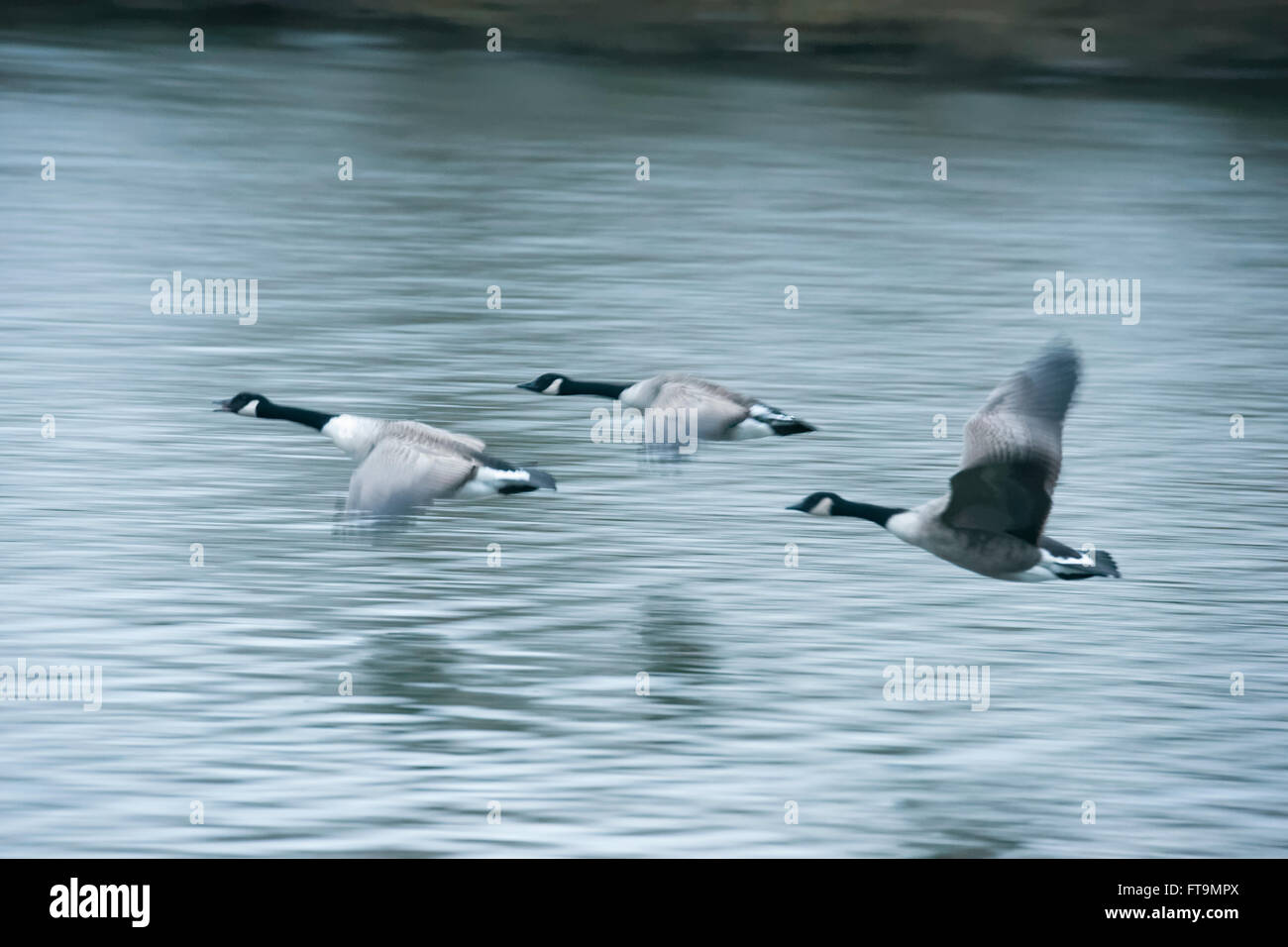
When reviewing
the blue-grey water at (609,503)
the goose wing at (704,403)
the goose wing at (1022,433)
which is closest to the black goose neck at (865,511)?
the blue-grey water at (609,503)

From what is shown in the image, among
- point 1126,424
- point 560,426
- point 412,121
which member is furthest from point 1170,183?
point 560,426

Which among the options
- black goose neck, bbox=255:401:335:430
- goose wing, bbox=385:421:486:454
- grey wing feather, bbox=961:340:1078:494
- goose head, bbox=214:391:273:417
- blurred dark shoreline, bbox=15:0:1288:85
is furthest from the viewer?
blurred dark shoreline, bbox=15:0:1288:85

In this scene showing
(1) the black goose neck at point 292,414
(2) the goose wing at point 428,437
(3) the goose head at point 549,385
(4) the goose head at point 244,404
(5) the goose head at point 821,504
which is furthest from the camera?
(3) the goose head at point 549,385

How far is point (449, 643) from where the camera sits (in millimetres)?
12656

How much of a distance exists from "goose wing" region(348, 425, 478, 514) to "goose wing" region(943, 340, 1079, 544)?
9.37ft

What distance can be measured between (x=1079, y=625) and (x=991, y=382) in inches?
271

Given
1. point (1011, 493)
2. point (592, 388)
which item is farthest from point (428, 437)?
point (592, 388)

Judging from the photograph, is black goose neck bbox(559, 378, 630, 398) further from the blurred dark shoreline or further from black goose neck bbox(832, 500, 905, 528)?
the blurred dark shoreline

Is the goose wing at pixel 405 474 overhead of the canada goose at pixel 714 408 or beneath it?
beneath

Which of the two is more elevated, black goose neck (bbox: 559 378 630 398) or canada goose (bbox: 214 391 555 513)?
black goose neck (bbox: 559 378 630 398)

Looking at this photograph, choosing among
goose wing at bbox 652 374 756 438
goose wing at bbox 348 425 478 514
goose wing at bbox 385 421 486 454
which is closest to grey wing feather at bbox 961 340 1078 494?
goose wing at bbox 348 425 478 514

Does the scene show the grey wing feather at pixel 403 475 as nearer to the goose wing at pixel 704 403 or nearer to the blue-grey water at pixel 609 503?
the blue-grey water at pixel 609 503

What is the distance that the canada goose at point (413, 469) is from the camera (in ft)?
39.6

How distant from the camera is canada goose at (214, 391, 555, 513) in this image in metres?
12.1
